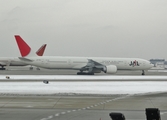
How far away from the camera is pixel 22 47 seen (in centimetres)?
4634

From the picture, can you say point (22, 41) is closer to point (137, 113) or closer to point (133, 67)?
point (133, 67)

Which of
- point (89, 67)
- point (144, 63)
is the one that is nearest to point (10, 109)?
point (89, 67)

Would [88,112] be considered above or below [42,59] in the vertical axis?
below

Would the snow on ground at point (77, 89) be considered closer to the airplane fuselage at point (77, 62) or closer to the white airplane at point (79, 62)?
the white airplane at point (79, 62)

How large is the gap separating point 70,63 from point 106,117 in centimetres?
3416

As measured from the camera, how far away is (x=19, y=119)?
927 cm

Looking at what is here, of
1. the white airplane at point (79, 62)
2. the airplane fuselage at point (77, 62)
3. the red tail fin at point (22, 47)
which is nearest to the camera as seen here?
the white airplane at point (79, 62)

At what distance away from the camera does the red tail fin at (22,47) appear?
4588cm

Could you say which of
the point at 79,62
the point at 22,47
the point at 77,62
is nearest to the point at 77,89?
the point at 77,62

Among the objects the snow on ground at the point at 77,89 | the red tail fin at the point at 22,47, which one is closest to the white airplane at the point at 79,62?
the red tail fin at the point at 22,47

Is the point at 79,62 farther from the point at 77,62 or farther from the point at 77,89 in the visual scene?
the point at 77,89

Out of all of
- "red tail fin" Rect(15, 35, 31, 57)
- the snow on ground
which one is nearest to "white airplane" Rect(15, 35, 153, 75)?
"red tail fin" Rect(15, 35, 31, 57)

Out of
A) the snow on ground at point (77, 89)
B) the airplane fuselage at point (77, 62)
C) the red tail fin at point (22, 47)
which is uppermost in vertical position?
the red tail fin at point (22, 47)

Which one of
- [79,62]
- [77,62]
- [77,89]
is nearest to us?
[77,89]
